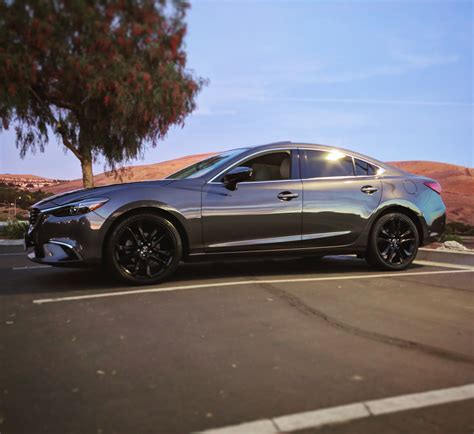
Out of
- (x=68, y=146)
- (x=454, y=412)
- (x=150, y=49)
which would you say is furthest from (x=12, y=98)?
(x=454, y=412)

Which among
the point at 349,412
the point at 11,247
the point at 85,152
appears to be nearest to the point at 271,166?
the point at 349,412

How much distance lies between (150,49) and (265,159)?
1238cm

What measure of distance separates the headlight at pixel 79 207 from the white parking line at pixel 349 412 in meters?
3.78

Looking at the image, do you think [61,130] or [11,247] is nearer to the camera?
[11,247]

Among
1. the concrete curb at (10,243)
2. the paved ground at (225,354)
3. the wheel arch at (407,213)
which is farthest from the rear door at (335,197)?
the concrete curb at (10,243)

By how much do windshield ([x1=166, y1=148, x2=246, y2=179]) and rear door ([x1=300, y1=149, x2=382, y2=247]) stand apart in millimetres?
914

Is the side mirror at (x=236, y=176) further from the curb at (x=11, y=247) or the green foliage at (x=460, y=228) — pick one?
the green foliage at (x=460, y=228)

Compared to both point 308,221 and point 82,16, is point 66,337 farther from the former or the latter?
point 82,16

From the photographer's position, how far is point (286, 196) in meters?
6.48

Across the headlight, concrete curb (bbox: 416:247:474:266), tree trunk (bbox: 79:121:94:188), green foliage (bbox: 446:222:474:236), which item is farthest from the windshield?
green foliage (bbox: 446:222:474:236)

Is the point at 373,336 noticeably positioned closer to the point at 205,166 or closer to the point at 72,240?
the point at 72,240

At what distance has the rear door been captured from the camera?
6613mm

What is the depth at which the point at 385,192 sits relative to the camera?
7004 millimetres

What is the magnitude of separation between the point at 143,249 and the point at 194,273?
1.14 meters
